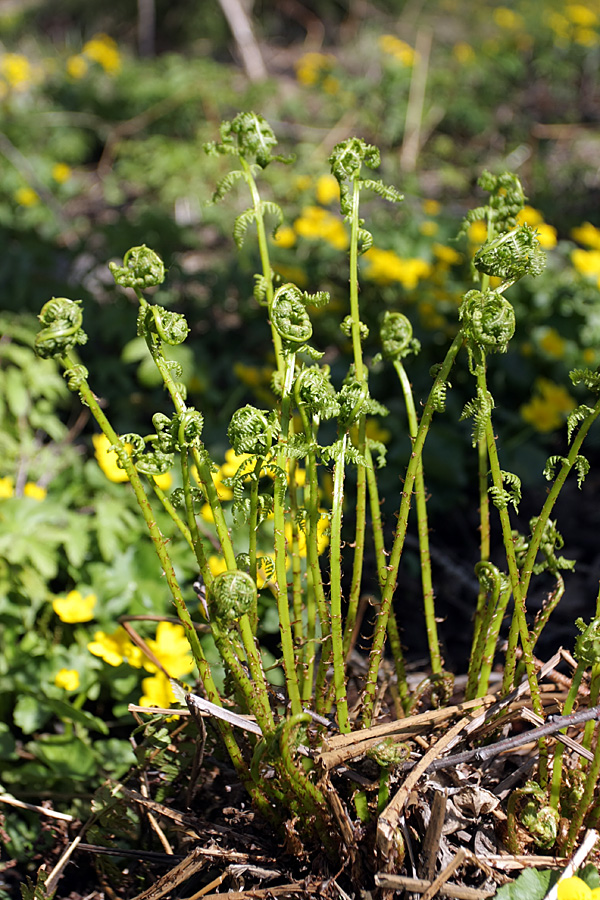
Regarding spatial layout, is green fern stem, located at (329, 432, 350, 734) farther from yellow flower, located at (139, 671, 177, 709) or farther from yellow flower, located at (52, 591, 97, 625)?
yellow flower, located at (52, 591, 97, 625)

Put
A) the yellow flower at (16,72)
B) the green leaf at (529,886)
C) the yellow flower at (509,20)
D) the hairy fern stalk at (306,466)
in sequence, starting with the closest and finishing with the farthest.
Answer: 1. the hairy fern stalk at (306,466)
2. the green leaf at (529,886)
3. the yellow flower at (16,72)
4. the yellow flower at (509,20)

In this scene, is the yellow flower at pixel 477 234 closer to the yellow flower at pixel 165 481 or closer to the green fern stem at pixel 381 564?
the yellow flower at pixel 165 481

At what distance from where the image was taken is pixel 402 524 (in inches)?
45.0

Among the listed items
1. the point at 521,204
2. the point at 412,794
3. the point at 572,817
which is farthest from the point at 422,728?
the point at 521,204

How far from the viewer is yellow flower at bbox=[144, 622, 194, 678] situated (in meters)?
1.72

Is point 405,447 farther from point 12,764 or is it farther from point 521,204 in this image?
point 12,764

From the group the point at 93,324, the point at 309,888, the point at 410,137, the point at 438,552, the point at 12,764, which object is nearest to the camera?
the point at 309,888

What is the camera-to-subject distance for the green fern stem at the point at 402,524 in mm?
1047

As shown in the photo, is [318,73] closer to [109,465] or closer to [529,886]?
[109,465]

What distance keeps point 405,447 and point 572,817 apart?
1466mm

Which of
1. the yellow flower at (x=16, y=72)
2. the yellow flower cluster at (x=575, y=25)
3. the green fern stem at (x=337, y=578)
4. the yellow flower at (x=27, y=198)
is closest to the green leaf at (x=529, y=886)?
the green fern stem at (x=337, y=578)

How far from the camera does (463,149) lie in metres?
6.00

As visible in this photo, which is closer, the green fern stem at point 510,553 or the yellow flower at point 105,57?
the green fern stem at point 510,553

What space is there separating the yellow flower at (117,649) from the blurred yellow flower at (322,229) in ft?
7.40
